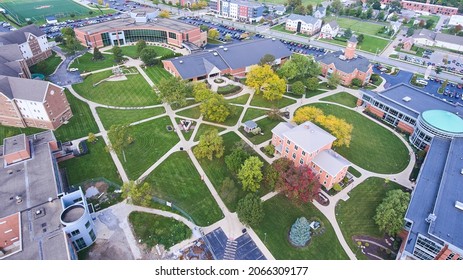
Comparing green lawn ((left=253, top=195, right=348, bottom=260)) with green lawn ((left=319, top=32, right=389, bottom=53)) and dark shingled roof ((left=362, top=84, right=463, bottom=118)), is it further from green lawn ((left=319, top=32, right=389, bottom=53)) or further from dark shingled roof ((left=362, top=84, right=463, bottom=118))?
green lawn ((left=319, top=32, right=389, bottom=53))

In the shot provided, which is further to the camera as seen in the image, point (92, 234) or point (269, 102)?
point (269, 102)

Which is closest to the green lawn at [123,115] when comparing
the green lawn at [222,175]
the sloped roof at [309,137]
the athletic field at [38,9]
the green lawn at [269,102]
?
the green lawn at [222,175]

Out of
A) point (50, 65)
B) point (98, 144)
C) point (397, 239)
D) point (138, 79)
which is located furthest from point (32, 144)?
point (397, 239)

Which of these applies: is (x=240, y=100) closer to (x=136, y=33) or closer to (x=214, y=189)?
(x=214, y=189)

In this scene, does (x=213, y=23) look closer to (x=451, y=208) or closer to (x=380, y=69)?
(x=380, y=69)

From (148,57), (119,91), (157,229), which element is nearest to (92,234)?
(157,229)

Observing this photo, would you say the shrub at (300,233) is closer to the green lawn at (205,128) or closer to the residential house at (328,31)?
the green lawn at (205,128)
